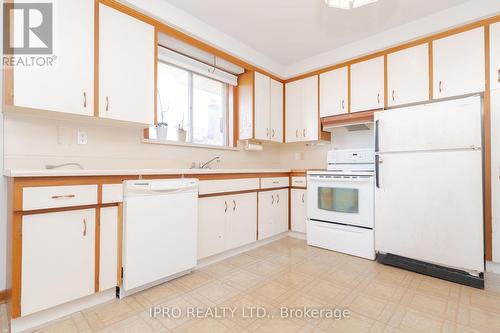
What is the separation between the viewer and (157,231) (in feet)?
6.36

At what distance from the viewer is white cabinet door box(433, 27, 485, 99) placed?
7.74ft


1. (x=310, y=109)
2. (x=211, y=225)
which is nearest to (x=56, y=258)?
(x=211, y=225)

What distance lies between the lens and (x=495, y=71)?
2275 mm

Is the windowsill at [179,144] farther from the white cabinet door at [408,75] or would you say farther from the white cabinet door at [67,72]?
the white cabinet door at [408,75]

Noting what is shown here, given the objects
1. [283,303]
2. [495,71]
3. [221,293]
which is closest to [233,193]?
[221,293]

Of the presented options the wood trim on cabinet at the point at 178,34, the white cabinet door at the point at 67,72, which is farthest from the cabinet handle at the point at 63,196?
the wood trim on cabinet at the point at 178,34

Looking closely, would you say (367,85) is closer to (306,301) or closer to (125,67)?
(306,301)

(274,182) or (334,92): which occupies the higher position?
(334,92)

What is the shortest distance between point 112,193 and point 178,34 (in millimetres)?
1787

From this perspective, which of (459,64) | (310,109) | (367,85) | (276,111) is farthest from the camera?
(276,111)

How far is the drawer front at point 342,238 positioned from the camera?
8.73 feet

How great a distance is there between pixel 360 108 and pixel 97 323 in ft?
11.0

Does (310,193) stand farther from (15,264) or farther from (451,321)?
(15,264)

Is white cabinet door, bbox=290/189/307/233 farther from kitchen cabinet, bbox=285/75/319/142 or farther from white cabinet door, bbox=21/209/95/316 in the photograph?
white cabinet door, bbox=21/209/95/316
